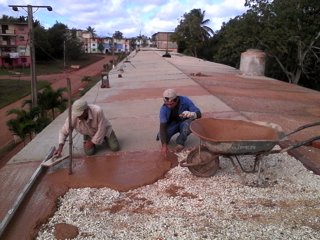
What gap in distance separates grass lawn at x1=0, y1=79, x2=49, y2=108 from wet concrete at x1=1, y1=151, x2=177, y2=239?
23.7m

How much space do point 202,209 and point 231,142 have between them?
3.04ft

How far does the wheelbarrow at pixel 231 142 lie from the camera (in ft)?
16.7

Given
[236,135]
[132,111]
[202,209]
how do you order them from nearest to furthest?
[202,209] → [236,135] → [132,111]

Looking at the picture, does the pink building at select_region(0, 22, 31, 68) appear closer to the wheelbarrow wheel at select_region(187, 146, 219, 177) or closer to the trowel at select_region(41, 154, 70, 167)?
the trowel at select_region(41, 154, 70, 167)

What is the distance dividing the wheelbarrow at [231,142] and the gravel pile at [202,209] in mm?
229

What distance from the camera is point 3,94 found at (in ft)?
108

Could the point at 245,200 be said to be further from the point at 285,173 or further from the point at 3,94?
the point at 3,94

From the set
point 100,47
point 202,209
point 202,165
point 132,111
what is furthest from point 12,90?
point 100,47

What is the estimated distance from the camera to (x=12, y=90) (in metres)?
34.8

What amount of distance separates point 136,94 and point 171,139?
22.4 ft

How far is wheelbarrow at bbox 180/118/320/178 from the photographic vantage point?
5.10 metres

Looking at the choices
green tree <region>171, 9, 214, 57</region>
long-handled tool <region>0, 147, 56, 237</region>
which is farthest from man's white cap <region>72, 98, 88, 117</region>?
green tree <region>171, 9, 214, 57</region>

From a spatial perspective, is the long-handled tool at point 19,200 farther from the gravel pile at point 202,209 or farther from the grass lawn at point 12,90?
the grass lawn at point 12,90

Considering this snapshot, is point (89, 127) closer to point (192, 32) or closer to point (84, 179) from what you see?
point (84, 179)
